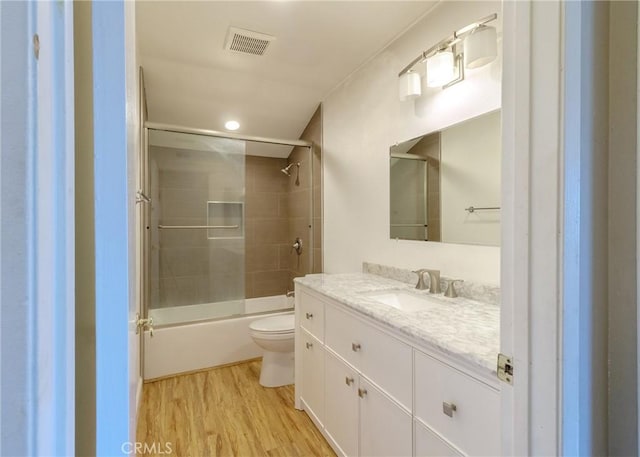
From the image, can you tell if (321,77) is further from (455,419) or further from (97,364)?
(97,364)

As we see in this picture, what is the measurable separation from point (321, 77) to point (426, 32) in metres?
1.00

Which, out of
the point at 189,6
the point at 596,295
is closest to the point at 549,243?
the point at 596,295

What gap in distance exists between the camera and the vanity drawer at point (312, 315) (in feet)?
5.99

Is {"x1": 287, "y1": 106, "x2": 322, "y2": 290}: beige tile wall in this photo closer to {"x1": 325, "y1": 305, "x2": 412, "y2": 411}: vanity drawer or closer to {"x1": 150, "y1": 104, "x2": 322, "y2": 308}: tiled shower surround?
{"x1": 150, "y1": 104, "x2": 322, "y2": 308}: tiled shower surround

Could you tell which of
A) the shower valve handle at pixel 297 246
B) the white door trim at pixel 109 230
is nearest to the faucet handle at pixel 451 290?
the white door trim at pixel 109 230

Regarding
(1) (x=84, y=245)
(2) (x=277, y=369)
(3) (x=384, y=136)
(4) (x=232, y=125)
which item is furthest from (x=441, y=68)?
(2) (x=277, y=369)

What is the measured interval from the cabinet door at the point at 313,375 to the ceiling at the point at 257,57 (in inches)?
75.7

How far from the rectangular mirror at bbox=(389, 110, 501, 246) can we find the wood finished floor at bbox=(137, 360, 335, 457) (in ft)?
4.37

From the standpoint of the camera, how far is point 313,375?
1.93 metres

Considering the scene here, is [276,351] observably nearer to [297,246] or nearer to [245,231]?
[297,246]

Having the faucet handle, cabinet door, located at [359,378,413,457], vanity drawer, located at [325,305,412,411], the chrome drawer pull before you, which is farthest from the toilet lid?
the chrome drawer pull

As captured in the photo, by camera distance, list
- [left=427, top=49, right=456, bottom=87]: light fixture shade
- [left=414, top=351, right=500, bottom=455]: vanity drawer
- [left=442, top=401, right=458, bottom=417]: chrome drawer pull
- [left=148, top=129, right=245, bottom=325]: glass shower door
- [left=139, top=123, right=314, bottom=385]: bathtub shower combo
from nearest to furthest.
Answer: [left=414, top=351, right=500, bottom=455]: vanity drawer → [left=442, top=401, right=458, bottom=417]: chrome drawer pull → [left=427, top=49, right=456, bottom=87]: light fixture shade → [left=139, top=123, right=314, bottom=385]: bathtub shower combo → [left=148, top=129, right=245, bottom=325]: glass shower door

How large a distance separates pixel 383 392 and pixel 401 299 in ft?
1.86

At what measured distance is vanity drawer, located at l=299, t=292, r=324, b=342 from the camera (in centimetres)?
183
